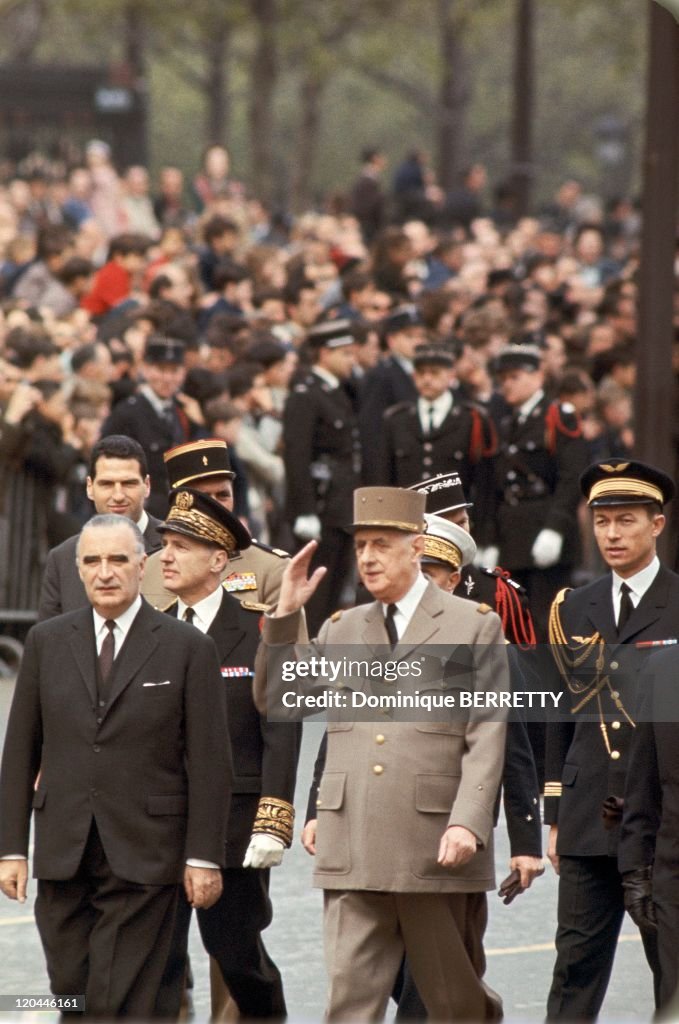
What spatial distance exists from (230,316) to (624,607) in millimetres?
9327

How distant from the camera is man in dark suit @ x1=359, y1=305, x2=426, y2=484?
15.0 m

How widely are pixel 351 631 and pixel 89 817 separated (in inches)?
36.9

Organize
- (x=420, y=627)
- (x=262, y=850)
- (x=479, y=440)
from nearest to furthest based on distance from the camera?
(x=420, y=627)
(x=262, y=850)
(x=479, y=440)

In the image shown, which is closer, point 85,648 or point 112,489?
point 85,648

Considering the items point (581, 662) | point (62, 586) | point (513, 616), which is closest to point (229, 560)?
point (62, 586)

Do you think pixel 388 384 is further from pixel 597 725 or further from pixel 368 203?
pixel 368 203

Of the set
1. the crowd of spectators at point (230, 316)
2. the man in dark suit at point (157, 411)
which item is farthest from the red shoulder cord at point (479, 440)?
the man in dark suit at point (157, 411)

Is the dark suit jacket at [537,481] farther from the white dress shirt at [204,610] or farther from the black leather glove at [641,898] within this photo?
the black leather glove at [641,898]

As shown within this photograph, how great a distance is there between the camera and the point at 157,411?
13.5 meters

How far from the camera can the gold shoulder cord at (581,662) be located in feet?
24.4

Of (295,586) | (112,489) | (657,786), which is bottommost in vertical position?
(657,786)

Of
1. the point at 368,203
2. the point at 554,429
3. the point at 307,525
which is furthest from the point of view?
the point at 368,203

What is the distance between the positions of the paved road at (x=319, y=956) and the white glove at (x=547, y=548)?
3.50m

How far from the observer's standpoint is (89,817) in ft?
22.4
